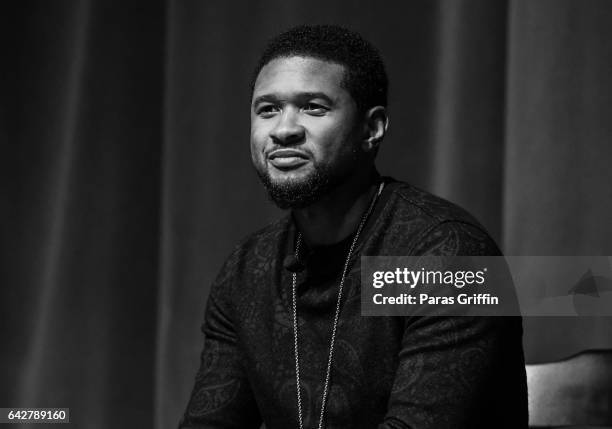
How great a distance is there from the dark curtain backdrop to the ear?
668 millimetres

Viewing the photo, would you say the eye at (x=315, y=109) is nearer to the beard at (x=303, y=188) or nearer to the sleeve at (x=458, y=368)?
the beard at (x=303, y=188)

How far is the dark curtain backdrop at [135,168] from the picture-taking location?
7.25 feet

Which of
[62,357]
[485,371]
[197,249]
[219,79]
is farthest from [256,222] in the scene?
[485,371]

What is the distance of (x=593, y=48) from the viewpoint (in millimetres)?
1935

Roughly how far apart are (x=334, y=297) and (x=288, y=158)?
0.72 feet

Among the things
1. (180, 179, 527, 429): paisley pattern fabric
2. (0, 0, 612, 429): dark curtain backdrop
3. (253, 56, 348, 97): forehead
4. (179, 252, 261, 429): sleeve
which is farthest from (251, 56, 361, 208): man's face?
(0, 0, 612, 429): dark curtain backdrop

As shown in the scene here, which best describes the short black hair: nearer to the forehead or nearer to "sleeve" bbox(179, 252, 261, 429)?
the forehead

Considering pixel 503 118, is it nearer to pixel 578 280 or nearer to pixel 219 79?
pixel 578 280

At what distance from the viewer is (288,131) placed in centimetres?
133

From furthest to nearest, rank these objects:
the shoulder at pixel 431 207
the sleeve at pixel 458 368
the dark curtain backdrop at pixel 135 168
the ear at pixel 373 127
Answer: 1. the dark curtain backdrop at pixel 135 168
2. the ear at pixel 373 127
3. the shoulder at pixel 431 207
4. the sleeve at pixel 458 368

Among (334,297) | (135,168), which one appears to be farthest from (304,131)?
(135,168)

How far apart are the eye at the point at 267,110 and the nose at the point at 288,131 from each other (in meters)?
0.03

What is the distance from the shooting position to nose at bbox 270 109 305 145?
4.38ft

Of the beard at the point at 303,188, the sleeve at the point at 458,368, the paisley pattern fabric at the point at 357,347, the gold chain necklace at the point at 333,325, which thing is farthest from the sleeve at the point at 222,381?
the sleeve at the point at 458,368
